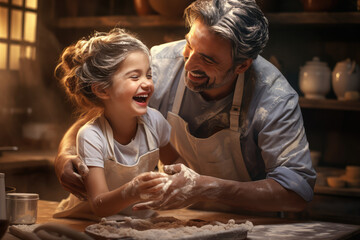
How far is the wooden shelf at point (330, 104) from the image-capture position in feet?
9.58

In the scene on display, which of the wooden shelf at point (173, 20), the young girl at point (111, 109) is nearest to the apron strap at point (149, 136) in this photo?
the young girl at point (111, 109)

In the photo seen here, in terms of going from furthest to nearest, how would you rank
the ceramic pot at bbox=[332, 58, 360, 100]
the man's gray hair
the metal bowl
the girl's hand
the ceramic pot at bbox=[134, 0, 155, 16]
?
the ceramic pot at bbox=[134, 0, 155, 16]
the ceramic pot at bbox=[332, 58, 360, 100]
the man's gray hair
the metal bowl
the girl's hand

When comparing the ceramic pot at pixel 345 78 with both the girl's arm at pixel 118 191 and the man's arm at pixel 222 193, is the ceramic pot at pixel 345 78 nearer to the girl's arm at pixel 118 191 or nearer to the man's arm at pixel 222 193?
the man's arm at pixel 222 193

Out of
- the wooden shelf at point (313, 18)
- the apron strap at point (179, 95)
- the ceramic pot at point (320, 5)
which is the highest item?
the ceramic pot at point (320, 5)

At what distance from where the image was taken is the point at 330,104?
2959 millimetres

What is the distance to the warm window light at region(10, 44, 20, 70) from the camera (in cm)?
354

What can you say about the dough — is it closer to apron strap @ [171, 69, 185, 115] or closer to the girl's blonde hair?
the girl's blonde hair

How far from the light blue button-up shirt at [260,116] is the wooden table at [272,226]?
131 millimetres

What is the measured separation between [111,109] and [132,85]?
0.12m

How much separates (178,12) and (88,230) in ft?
6.00

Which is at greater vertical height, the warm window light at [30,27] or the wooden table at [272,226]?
the warm window light at [30,27]

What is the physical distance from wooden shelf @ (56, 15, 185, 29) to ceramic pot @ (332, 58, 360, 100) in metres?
0.89

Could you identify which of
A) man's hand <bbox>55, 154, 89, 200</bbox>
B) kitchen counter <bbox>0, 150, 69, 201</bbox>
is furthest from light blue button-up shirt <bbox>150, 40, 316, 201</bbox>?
kitchen counter <bbox>0, 150, 69, 201</bbox>

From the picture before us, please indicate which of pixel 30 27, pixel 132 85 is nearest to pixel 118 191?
pixel 132 85
